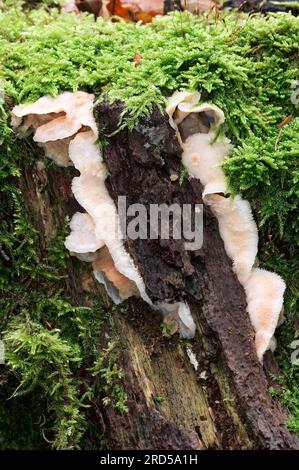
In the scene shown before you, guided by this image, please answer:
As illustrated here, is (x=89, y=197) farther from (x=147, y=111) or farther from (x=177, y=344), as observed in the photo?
(x=177, y=344)

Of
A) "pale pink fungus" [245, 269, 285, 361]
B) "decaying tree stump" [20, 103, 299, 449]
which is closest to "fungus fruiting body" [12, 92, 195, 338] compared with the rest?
"decaying tree stump" [20, 103, 299, 449]

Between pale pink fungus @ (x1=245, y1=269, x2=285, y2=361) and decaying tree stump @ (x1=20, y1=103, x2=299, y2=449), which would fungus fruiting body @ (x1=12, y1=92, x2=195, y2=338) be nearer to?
decaying tree stump @ (x1=20, y1=103, x2=299, y2=449)

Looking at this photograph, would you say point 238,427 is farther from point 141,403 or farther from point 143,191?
point 143,191

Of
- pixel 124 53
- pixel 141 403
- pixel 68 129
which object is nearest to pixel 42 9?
pixel 124 53

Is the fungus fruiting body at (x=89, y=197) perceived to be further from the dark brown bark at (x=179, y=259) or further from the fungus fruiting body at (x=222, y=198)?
the fungus fruiting body at (x=222, y=198)

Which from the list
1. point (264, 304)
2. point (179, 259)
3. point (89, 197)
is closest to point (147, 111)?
point (89, 197)

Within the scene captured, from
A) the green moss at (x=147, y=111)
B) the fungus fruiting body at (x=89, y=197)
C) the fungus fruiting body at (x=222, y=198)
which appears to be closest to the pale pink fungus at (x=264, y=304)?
the fungus fruiting body at (x=222, y=198)
